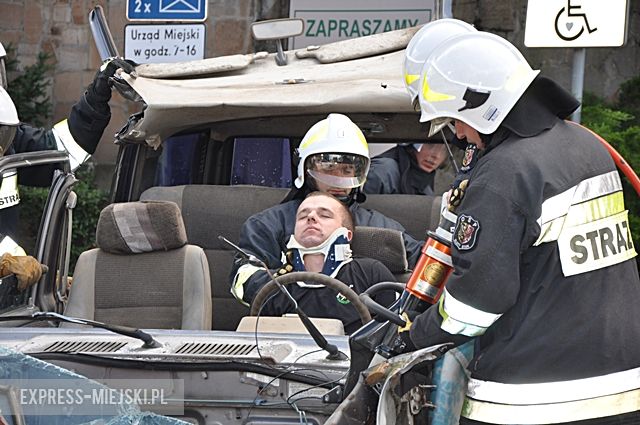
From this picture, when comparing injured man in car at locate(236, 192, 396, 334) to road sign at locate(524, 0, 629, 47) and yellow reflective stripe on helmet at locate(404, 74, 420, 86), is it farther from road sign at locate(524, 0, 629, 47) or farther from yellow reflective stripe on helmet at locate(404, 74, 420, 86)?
road sign at locate(524, 0, 629, 47)

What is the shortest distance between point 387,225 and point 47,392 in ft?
7.52

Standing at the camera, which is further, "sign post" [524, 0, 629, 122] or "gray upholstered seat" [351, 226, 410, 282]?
"sign post" [524, 0, 629, 122]

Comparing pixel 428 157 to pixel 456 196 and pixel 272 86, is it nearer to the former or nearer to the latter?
pixel 272 86

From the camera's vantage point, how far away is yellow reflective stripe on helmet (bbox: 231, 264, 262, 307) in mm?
5133

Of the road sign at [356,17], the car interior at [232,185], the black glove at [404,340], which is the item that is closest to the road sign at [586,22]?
the car interior at [232,185]

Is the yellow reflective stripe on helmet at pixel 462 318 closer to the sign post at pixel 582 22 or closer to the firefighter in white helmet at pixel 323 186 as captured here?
the firefighter in white helmet at pixel 323 186

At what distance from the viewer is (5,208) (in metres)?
5.72

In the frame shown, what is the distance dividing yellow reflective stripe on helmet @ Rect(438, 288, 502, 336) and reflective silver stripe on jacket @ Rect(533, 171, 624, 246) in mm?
254

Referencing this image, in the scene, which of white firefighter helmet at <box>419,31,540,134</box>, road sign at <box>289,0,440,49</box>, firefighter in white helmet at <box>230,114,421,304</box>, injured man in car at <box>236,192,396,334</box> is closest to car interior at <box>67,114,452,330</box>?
injured man in car at <box>236,192,396,334</box>

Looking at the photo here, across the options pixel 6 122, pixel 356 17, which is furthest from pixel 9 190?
pixel 356 17

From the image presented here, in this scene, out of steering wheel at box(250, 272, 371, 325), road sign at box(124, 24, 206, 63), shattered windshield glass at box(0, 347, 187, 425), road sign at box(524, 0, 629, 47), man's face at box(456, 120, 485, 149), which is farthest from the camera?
road sign at box(124, 24, 206, 63)

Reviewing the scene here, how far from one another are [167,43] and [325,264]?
3.63 meters

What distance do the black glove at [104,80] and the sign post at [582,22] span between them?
2342 millimetres

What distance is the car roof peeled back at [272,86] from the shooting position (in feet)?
18.7
